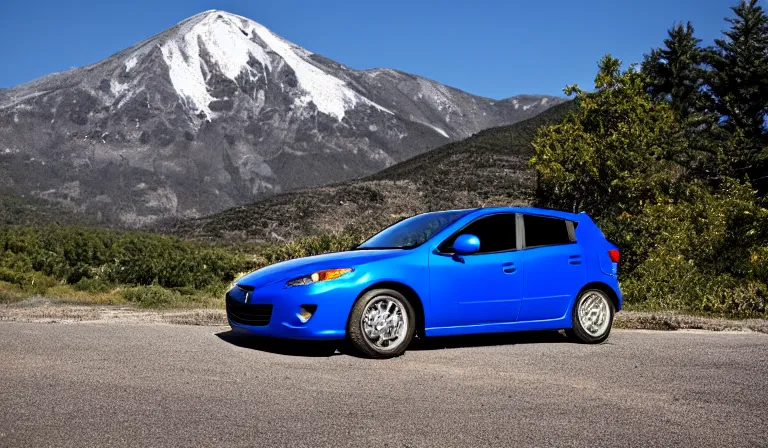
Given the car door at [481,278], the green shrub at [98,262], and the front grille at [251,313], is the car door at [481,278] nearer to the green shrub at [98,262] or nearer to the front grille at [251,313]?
the front grille at [251,313]

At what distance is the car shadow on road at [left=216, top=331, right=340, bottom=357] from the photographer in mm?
7980

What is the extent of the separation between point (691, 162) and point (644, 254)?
21.6 m

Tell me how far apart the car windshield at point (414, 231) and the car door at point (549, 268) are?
2.56 feet

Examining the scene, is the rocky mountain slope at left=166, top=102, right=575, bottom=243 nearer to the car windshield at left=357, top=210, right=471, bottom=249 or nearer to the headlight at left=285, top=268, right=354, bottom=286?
the car windshield at left=357, top=210, right=471, bottom=249

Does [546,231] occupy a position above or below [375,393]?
above

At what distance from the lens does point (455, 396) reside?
6.00 meters

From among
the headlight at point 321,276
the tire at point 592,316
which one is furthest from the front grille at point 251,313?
the tire at point 592,316

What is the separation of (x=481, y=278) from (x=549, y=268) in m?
0.90

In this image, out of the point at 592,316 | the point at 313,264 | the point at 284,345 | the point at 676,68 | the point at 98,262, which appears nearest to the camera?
the point at 313,264

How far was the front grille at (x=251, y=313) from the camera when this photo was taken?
25.5 ft

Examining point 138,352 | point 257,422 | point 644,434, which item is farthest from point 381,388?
point 138,352

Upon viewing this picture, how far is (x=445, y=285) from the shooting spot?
7.99 metres

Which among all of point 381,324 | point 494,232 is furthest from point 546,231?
point 381,324

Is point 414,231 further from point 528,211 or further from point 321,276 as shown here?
point 321,276
